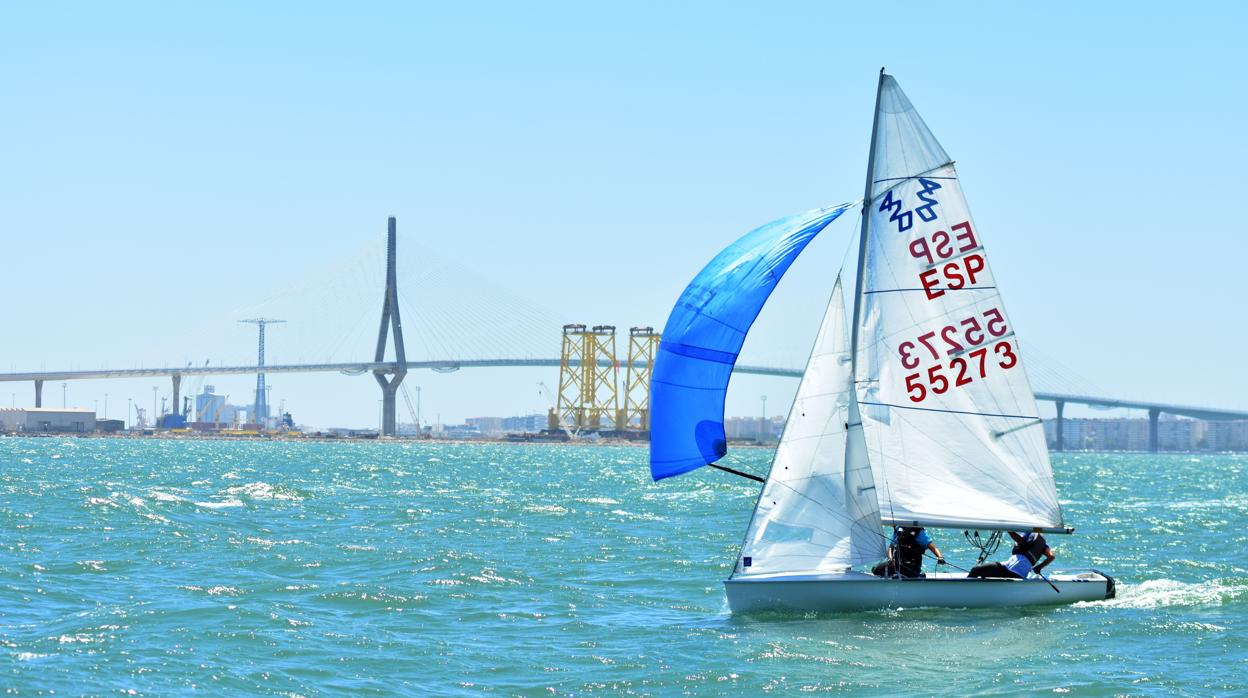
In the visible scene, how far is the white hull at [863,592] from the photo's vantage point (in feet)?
41.3

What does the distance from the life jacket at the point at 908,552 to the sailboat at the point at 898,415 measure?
123 millimetres

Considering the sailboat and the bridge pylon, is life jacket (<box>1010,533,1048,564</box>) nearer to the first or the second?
the sailboat

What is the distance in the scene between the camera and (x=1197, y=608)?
46.2 feet

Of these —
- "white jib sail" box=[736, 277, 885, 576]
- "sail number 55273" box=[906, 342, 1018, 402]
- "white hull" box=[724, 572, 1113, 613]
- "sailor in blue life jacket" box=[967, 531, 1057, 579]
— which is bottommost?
"white hull" box=[724, 572, 1113, 613]

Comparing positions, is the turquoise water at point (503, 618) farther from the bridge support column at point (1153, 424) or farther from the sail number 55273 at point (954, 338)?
the bridge support column at point (1153, 424)

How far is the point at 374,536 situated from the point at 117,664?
9.33 metres

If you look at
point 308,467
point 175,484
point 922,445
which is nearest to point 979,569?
point 922,445

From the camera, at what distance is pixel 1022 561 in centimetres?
1345

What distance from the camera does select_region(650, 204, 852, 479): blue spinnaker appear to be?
39.7ft

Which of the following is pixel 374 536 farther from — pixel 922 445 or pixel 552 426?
pixel 552 426

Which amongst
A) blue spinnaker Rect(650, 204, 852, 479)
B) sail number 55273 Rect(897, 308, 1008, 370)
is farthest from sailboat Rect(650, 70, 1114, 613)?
blue spinnaker Rect(650, 204, 852, 479)

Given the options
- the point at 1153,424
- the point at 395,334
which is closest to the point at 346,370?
the point at 395,334

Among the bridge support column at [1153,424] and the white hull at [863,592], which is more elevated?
the bridge support column at [1153,424]

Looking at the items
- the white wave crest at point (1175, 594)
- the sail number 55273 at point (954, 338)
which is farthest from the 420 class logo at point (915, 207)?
the white wave crest at point (1175, 594)
